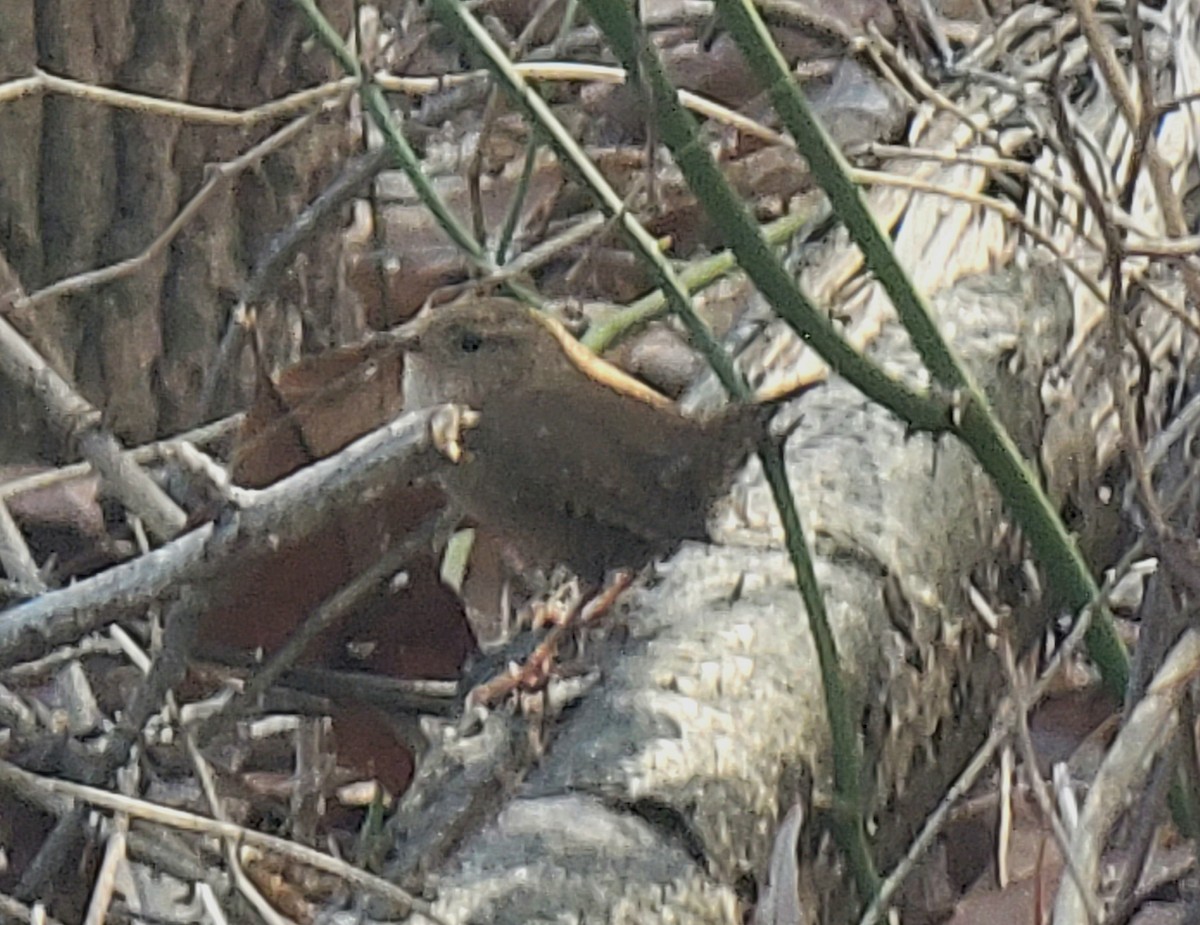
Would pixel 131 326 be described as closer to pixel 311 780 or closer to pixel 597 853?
pixel 311 780

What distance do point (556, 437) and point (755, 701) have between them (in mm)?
195

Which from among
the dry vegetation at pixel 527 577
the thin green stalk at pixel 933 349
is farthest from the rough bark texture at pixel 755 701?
the thin green stalk at pixel 933 349

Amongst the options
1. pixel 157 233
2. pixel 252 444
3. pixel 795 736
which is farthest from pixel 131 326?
pixel 795 736

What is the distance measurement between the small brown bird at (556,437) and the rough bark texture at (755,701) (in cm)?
7

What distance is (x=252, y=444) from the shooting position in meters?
1.15

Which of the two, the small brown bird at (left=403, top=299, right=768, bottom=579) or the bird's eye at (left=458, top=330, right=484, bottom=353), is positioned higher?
the bird's eye at (left=458, top=330, right=484, bottom=353)

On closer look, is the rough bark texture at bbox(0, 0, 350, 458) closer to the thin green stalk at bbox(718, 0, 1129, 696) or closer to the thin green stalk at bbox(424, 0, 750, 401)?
the thin green stalk at bbox(424, 0, 750, 401)

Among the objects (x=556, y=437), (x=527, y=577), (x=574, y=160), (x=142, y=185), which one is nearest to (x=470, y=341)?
(x=556, y=437)

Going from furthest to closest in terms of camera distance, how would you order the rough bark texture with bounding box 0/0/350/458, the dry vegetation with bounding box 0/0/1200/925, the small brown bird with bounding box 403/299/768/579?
the rough bark texture with bounding box 0/0/350/458 < the small brown bird with bounding box 403/299/768/579 < the dry vegetation with bounding box 0/0/1200/925

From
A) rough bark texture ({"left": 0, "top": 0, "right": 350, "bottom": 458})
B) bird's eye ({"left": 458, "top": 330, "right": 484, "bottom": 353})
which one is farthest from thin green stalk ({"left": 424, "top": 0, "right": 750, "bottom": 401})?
rough bark texture ({"left": 0, "top": 0, "right": 350, "bottom": 458})

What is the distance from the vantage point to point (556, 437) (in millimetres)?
1067

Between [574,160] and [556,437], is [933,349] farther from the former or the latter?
[556,437]

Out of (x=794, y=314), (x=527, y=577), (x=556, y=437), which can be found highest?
(x=794, y=314)

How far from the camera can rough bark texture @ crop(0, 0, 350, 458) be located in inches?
62.1
